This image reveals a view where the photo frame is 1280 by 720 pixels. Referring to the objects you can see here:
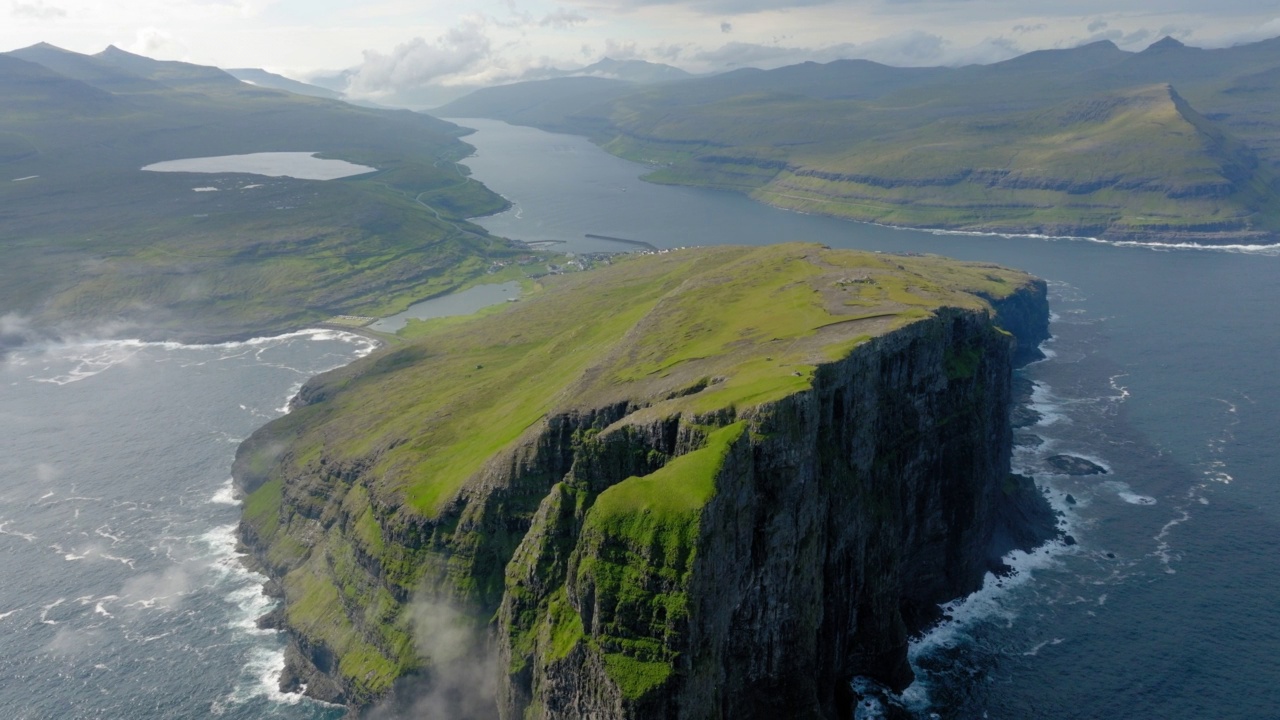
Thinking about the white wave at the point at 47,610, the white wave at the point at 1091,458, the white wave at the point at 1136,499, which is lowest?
the white wave at the point at 47,610

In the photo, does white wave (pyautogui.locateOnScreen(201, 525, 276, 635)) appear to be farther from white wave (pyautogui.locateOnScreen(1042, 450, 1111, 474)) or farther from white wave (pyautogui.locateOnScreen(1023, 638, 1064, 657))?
white wave (pyautogui.locateOnScreen(1042, 450, 1111, 474))

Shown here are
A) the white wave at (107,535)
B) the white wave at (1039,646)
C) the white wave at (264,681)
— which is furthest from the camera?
the white wave at (107,535)

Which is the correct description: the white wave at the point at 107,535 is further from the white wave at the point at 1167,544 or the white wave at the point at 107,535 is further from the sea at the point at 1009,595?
the white wave at the point at 1167,544

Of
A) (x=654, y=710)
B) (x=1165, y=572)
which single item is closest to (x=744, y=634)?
(x=654, y=710)

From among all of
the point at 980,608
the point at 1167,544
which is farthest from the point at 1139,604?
the point at 980,608

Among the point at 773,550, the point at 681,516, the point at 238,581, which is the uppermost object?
the point at 681,516

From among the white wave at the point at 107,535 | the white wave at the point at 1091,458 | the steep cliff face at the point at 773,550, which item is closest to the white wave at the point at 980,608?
the steep cliff face at the point at 773,550

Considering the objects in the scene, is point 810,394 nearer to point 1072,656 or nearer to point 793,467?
point 793,467

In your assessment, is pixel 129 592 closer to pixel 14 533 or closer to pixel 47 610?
pixel 47 610

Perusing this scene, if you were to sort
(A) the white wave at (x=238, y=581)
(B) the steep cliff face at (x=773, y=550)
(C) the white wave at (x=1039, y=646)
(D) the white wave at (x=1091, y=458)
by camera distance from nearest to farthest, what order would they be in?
1. (B) the steep cliff face at (x=773, y=550)
2. (C) the white wave at (x=1039, y=646)
3. (A) the white wave at (x=238, y=581)
4. (D) the white wave at (x=1091, y=458)
